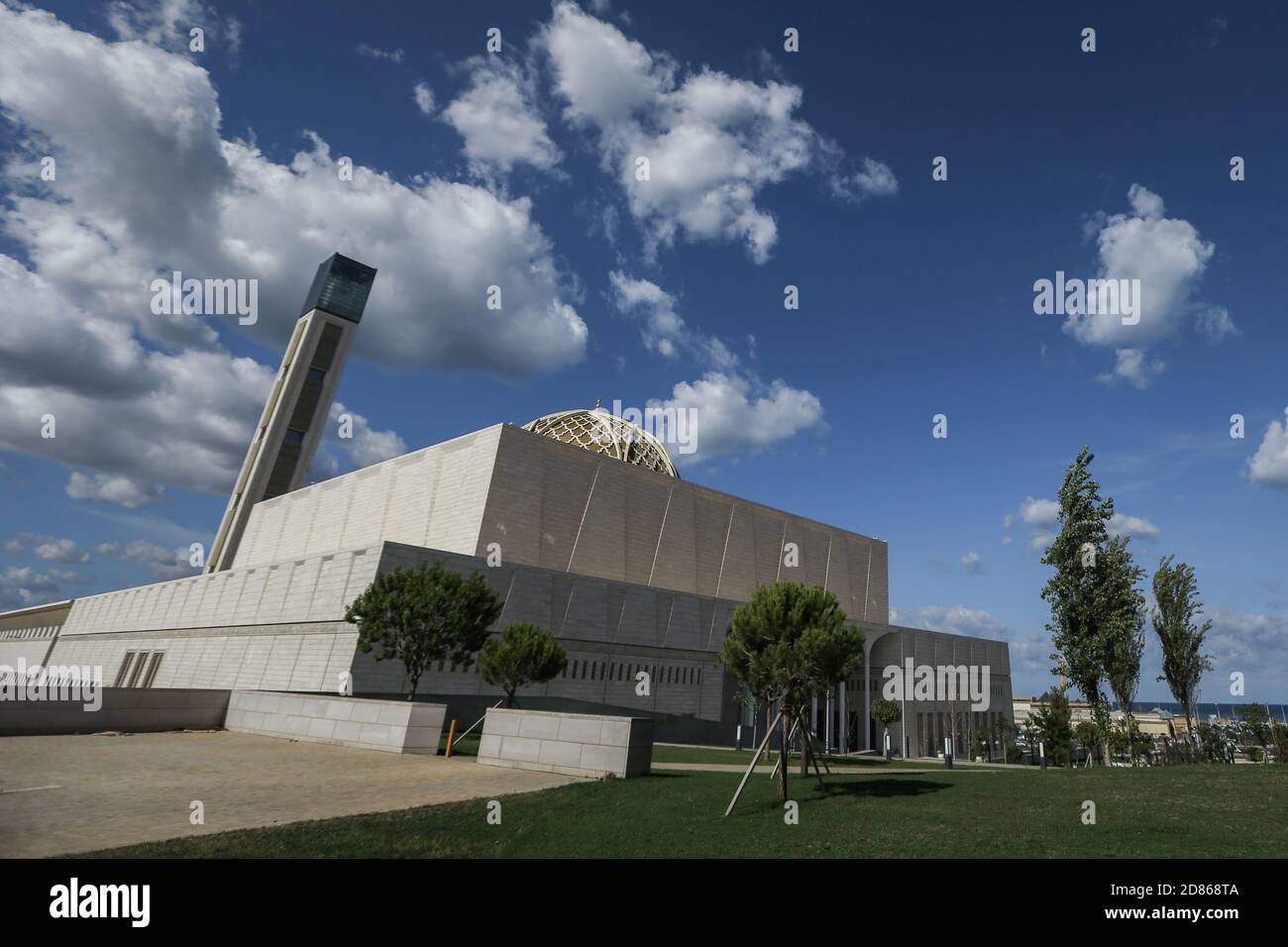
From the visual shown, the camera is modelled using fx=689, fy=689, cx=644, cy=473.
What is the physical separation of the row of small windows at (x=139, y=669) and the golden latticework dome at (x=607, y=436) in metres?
32.2

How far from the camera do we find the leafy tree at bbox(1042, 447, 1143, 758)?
95.0 ft

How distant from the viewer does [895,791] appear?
14.5m

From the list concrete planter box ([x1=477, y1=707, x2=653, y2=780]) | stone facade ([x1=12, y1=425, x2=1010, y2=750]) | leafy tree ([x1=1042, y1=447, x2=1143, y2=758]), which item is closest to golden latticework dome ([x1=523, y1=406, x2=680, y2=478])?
stone facade ([x1=12, y1=425, x2=1010, y2=750])

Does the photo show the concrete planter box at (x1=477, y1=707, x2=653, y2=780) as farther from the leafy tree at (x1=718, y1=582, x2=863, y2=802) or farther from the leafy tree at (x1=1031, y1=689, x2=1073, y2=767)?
the leafy tree at (x1=1031, y1=689, x2=1073, y2=767)

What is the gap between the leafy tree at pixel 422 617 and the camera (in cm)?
2358

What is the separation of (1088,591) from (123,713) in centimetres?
3625

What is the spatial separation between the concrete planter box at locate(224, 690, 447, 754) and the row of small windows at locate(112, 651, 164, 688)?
34340 millimetres

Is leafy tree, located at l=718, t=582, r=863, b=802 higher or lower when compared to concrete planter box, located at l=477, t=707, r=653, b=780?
higher

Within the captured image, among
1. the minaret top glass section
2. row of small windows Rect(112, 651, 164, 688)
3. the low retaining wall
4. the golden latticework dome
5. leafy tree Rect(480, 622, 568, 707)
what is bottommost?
row of small windows Rect(112, 651, 164, 688)

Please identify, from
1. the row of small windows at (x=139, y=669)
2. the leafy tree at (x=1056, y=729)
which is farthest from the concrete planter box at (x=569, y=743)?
the row of small windows at (x=139, y=669)

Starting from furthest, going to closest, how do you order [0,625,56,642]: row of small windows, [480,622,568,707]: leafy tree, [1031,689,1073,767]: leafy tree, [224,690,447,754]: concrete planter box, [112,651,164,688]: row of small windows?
[0,625,56,642]: row of small windows → [112,651,164,688]: row of small windows → [1031,689,1073,767]: leafy tree → [480,622,568,707]: leafy tree → [224,690,447,754]: concrete planter box
